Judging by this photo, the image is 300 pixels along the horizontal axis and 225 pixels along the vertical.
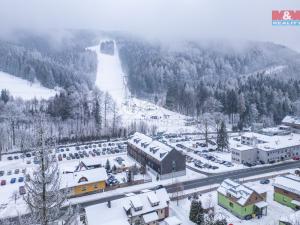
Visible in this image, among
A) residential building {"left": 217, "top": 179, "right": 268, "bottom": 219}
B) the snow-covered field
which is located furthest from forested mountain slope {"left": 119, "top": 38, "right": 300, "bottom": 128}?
residential building {"left": 217, "top": 179, "right": 268, "bottom": 219}

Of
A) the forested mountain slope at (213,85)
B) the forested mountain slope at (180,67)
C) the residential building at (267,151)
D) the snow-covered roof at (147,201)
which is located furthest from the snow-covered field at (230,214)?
the forested mountain slope at (180,67)

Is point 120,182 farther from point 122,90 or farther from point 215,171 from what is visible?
point 122,90

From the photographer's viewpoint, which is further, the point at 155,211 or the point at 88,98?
the point at 88,98

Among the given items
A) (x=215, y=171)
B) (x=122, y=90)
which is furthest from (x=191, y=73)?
(x=215, y=171)

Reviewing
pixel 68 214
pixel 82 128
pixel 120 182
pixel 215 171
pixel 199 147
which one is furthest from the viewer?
pixel 82 128

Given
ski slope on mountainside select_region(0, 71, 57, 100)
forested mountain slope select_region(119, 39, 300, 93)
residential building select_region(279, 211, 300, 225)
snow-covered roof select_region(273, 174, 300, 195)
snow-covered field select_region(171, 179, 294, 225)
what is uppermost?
forested mountain slope select_region(119, 39, 300, 93)

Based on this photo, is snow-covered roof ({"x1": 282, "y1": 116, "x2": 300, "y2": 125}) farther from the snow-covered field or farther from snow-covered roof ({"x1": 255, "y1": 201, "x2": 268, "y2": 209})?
snow-covered roof ({"x1": 255, "y1": 201, "x2": 268, "y2": 209})
